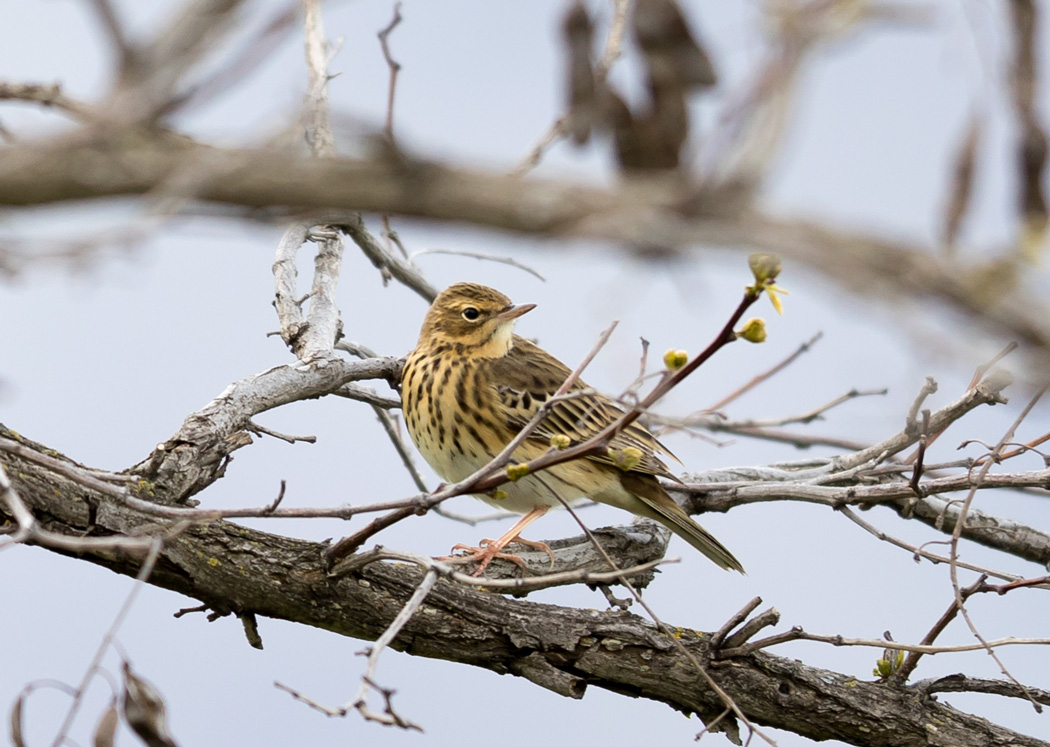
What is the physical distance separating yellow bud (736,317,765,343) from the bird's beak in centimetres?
351

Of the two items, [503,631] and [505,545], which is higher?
[505,545]

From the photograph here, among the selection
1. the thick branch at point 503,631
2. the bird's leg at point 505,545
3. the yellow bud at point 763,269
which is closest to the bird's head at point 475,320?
the bird's leg at point 505,545

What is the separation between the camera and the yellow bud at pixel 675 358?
2869 millimetres

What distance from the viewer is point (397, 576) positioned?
450 centimetres

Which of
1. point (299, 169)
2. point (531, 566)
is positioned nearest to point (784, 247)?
point (299, 169)

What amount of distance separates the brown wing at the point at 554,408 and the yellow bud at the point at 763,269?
3.03 meters

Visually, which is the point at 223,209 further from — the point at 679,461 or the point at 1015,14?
the point at 679,461

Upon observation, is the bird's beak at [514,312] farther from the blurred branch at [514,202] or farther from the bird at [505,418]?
the blurred branch at [514,202]

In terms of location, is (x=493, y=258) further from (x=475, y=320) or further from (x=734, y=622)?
(x=734, y=622)

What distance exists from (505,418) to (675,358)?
123 inches

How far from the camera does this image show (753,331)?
277cm

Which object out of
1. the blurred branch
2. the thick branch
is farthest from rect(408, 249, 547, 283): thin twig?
the blurred branch

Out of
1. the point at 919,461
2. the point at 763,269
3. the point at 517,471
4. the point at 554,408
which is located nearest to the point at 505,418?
the point at 554,408

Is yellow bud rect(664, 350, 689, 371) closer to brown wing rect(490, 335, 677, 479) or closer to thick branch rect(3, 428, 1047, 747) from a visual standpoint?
thick branch rect(3, 428, 1047, 747)
